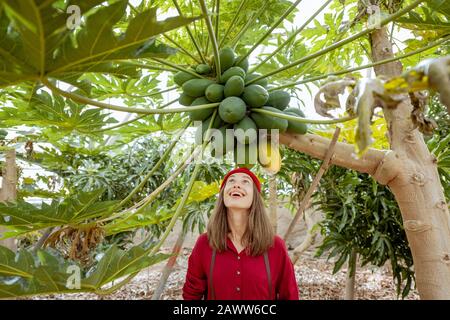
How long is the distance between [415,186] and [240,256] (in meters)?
0.65

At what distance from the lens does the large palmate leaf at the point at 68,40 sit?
→ 30.4 inches

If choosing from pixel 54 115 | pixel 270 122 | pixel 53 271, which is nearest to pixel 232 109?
pixel 270 122

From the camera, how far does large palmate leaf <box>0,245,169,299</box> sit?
1.07 m

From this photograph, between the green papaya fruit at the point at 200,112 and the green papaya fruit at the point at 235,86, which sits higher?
the green papaya fruit at the point at 235,86

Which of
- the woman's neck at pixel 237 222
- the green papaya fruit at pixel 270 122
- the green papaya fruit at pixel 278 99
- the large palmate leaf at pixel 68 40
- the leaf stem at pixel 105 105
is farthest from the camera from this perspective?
the woman's neck at pixel 237 222

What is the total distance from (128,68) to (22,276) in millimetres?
647

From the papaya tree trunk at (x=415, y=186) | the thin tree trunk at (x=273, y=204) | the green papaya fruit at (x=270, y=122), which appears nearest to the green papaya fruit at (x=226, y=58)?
the green papaya fruit at (x=270, y=122)

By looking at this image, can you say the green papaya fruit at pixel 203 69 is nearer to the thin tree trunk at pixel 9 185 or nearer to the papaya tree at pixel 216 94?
the papaya tree at pixel 216 94

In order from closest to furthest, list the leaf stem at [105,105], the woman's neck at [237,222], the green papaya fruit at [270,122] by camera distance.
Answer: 1. the leaf stem at [105,105]
2. the green papaya fruit at [270,122]
3. the woman's neck at [237,222]

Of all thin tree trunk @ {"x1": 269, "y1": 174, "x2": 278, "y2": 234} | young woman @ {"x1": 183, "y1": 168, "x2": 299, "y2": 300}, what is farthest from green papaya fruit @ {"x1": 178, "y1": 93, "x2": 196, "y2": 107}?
thin tree trunk @ {"x1": 269, "y1": 174, "x2": 278, "y2": 234}

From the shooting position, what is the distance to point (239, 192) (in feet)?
5.25

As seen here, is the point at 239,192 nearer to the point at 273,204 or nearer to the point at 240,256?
the point at 240,256
